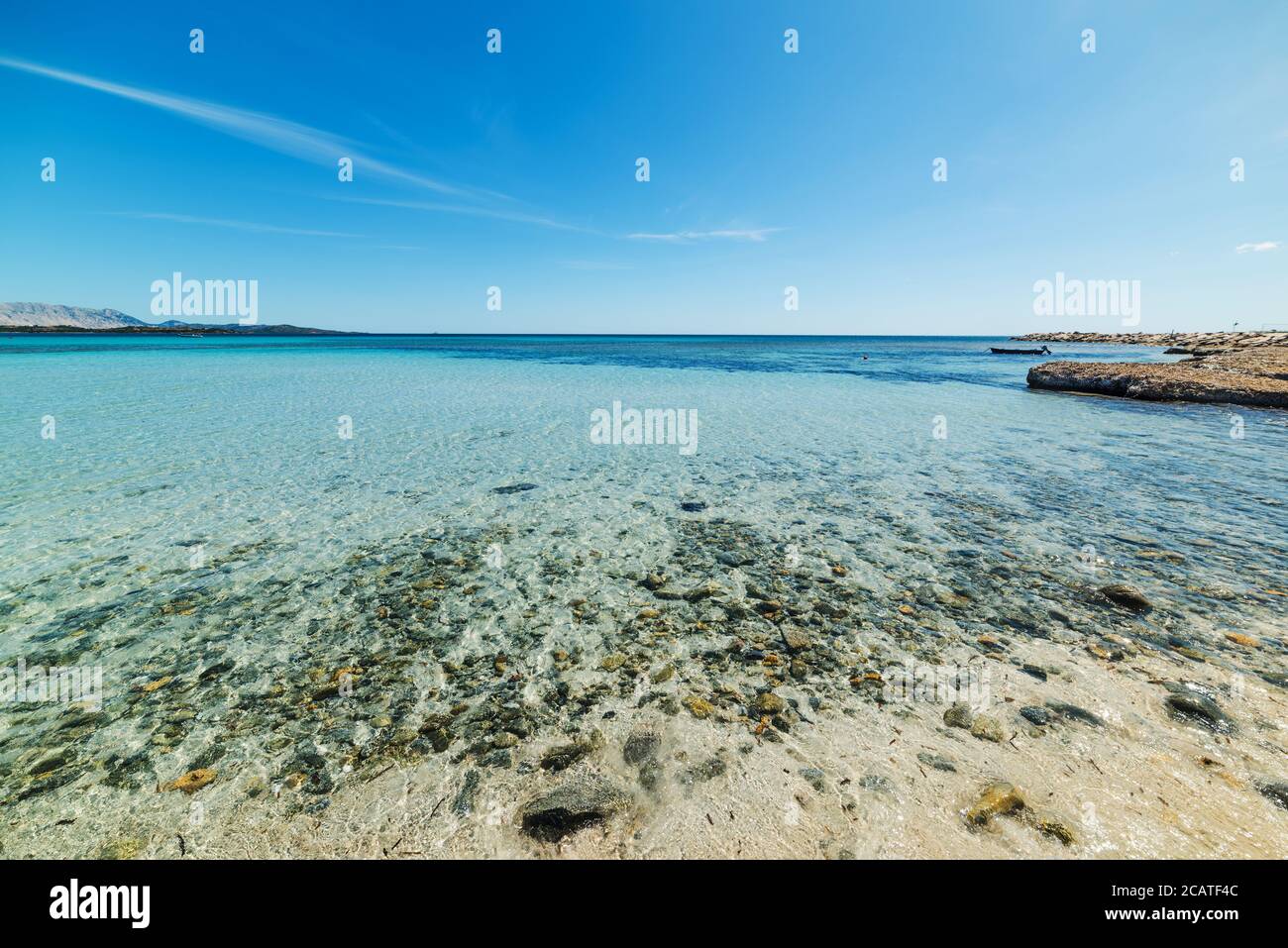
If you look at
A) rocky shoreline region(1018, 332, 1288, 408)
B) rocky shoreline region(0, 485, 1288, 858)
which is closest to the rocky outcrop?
rocky shoreline region(1018, 332, 1288, 408)

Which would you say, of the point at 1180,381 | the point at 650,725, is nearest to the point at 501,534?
the point at 650,725

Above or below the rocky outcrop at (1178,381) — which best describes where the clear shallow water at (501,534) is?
below

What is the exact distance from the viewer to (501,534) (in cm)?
941

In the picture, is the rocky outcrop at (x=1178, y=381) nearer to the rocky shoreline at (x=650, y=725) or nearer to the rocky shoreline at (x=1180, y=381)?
the rocky shoreline at (x=1180, y=381)

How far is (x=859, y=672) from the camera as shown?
217 inches

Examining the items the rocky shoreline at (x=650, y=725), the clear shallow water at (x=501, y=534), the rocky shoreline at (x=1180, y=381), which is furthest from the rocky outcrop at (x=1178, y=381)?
the rocky shoreline at (x=650, y=725)

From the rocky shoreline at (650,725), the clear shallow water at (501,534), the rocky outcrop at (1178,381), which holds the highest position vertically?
the rocky outcrop at (1178,381)

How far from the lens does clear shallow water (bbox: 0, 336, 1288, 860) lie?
5.59m

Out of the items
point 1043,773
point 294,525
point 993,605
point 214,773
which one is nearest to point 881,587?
point 993,605

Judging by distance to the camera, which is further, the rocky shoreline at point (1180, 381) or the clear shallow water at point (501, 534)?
the rocky shoreline at point (1180, 381)

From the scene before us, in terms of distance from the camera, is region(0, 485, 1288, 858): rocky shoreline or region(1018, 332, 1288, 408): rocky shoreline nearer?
region(0, 485, 1288, 858): rocky shoreline

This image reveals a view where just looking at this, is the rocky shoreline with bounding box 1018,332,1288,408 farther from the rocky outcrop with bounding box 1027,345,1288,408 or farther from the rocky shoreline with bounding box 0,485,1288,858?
the rocky shoreline with bounding box 0,485,1288,858

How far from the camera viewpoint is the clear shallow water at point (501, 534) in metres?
5.59

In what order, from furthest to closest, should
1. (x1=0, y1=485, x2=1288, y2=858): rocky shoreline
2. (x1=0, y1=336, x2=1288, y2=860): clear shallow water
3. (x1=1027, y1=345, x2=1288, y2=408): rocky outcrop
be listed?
(x1=1027, y1=345, x2=1288, y2=408): rocky outcrop → (x1=0, y1=336, x2=1288, y2=860): clear shallow water → (x1=0, y1=485, x2=1288, y2=858): rocky shoreline
